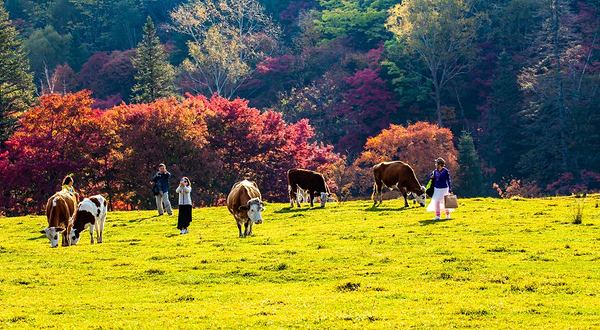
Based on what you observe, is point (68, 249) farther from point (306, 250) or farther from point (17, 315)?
point (17, 315)

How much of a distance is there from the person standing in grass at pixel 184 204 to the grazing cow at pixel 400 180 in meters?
10.0

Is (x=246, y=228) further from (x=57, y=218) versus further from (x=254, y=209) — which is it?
(x=57, y=218)

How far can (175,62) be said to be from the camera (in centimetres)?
10531

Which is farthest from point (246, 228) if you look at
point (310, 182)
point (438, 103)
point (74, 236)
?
point (438, 103)

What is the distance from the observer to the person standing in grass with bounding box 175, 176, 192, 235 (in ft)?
94.9

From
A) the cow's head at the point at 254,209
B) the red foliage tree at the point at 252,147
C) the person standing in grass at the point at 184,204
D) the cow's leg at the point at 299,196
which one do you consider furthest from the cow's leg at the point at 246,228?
the red foliage tree at the point at 252,147

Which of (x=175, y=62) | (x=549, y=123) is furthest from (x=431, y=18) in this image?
(x=175, y=62)

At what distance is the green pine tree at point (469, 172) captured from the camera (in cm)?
6393

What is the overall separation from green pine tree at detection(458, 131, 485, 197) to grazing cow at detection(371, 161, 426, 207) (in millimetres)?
28057

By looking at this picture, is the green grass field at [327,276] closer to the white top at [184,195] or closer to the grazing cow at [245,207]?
the grazing cow at [245,207]

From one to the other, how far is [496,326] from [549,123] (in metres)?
58.5

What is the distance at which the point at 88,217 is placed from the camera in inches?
1064

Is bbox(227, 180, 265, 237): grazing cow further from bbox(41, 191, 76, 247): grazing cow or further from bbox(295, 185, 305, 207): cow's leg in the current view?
bbox(295, 185, 305, 207): cow's leg

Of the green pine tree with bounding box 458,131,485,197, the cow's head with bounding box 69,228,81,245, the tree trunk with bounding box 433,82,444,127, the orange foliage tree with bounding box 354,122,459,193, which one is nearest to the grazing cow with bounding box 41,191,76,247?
the cow's head with bounding box 69,228,81,245
